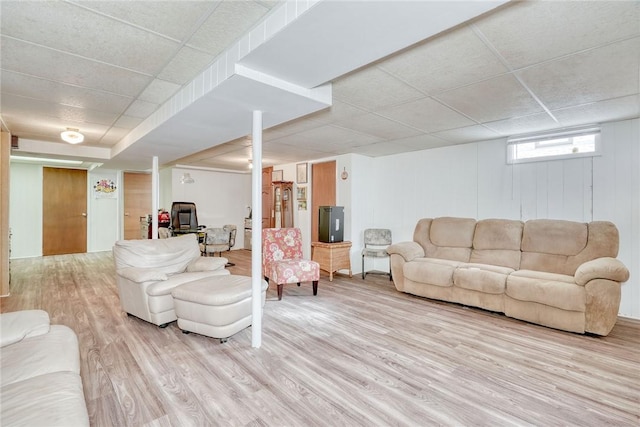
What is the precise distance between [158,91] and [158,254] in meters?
1.82

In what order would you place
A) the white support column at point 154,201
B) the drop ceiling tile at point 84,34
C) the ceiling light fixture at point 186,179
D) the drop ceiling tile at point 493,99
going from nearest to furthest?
the drop ceiling tile at point 84,34
the drop ceiling tile at point 493,99
the white support column at point 154,201
the ceiling light fixture at point 186,179

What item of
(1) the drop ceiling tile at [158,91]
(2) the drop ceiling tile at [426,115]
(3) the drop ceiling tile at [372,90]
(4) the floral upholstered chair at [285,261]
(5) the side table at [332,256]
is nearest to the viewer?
(3) the drop ceiling tile at [372,90]

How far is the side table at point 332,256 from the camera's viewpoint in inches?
206

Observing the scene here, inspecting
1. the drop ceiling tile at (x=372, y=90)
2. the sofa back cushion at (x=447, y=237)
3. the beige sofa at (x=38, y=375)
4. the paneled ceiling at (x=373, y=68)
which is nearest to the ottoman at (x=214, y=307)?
the beige sofa at (x=38, y=375)

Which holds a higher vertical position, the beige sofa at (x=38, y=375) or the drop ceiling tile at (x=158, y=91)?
the drop ceiling tile at (x=158, y=91)

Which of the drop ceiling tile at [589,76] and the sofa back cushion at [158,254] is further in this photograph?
the sofa back cushion at [158,254]

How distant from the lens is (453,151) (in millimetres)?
5027

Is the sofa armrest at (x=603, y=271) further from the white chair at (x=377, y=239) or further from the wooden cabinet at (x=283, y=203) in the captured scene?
the wooden cabinet at (x=283, y=203)

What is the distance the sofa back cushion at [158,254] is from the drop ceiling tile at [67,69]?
166cm

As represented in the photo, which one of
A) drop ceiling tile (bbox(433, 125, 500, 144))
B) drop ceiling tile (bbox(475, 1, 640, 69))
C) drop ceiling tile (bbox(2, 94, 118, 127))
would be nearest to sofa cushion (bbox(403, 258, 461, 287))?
drop ceiling tile (bbox(433, 125, 500, 144))

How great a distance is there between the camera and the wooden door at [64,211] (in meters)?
7.54

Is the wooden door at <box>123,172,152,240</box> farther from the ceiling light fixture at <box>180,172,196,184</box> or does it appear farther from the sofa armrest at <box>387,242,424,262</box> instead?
the sofa armrest at <box>387,242,424,262</box>

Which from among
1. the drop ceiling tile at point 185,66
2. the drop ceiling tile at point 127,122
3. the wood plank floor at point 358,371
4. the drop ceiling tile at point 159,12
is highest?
the drop ceiling tile at point 127,122

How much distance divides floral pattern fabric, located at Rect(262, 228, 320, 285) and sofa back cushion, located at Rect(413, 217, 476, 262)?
1842mm
